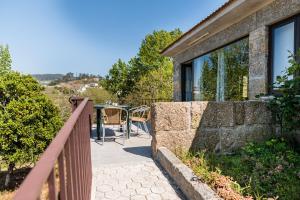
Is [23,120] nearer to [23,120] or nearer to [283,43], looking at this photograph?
[23,120]

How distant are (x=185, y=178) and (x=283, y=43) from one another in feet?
11.9

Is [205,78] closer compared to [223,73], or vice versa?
[223,73]

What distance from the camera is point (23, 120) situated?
5.68 metres

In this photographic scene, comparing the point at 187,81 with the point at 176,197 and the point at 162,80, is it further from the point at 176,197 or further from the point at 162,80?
the point at 176,197

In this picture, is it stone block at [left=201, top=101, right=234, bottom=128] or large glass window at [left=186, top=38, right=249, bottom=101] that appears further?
large glass window at [left=186, top=38, right=249, bottom=101]

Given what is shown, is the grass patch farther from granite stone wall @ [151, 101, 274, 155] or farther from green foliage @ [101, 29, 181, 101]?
green foliage @ [101, 29, 181, 101]

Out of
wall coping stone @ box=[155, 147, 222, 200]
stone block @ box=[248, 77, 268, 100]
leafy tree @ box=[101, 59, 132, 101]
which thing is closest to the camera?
wall coping stone @ box=[155, 147, 222, 200]

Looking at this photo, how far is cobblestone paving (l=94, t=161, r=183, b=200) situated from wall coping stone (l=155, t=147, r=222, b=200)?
0.40 feet

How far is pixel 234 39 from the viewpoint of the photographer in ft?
21.6

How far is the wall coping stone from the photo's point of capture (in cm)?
290

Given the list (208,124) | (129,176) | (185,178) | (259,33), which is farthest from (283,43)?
(129,176)

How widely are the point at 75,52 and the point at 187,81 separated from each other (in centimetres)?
2151

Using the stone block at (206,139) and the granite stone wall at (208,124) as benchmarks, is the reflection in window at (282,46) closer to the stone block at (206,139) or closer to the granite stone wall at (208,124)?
the granite stone wall at (208,124)

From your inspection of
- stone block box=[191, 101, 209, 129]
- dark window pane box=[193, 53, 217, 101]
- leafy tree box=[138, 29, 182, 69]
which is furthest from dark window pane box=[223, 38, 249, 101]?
leafy tree box=[138, 29, 182, 69]
